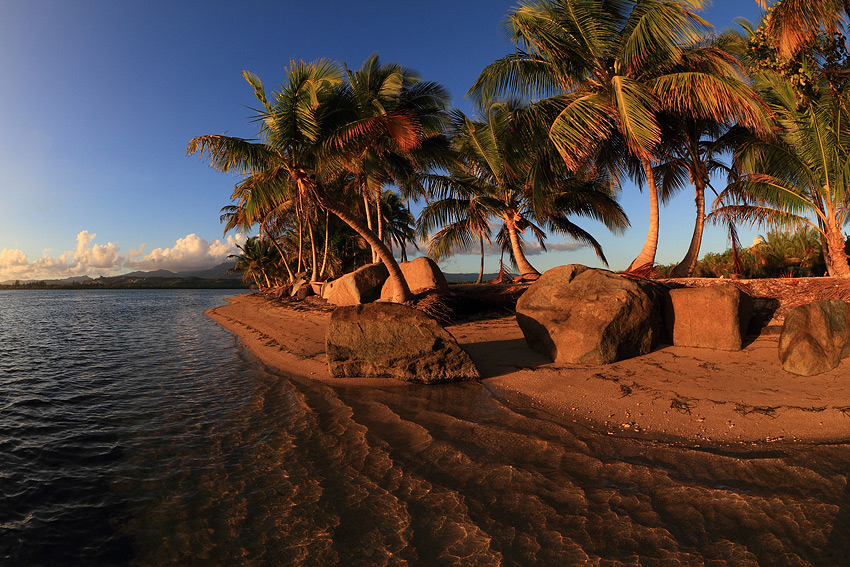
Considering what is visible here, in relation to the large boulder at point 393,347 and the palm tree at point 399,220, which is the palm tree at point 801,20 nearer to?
the large boulder at point 393,347

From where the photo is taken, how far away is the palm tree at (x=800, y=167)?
9.34m

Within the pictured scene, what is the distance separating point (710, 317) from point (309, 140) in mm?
11598

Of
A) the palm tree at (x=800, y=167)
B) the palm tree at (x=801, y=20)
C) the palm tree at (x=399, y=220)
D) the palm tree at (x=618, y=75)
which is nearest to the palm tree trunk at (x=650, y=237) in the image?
the palm tree at (x=618, y=75)

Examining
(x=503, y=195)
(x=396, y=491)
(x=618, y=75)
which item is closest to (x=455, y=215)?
(x=503, y=195)

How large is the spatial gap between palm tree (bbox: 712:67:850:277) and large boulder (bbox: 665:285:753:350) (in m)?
3.34

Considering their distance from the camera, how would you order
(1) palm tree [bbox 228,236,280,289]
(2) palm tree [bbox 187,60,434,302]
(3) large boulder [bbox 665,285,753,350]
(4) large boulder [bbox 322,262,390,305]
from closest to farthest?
(3) large boulder [bbox 665,285,753,350] < (2) palm tree [bbox 187,60,434,302] < (4) large boulder [bbox 322,262,390,305] < (1) palm tree [bbox 228,236,280,289]

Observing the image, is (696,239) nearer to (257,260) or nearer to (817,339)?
(817,339)

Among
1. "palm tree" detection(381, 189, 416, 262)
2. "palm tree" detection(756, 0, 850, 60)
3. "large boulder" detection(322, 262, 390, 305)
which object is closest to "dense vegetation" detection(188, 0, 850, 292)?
"palm tree" detection(756, 0, 850, 60)

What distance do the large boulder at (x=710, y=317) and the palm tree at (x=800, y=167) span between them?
11.0 ft

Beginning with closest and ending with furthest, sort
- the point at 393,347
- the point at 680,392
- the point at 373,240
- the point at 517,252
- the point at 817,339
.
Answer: the point at 680,392 → the point at 817,339 → the point at 393,347 → the point at 373,240 → the point at 517,252

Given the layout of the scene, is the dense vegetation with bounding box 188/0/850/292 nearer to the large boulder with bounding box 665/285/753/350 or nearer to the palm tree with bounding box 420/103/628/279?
the palm tree with bounding box 420/103/628/279

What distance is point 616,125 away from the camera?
11.8 meters

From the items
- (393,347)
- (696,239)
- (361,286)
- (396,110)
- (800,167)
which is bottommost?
(393,347)

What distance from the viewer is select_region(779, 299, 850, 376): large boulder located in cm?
574
